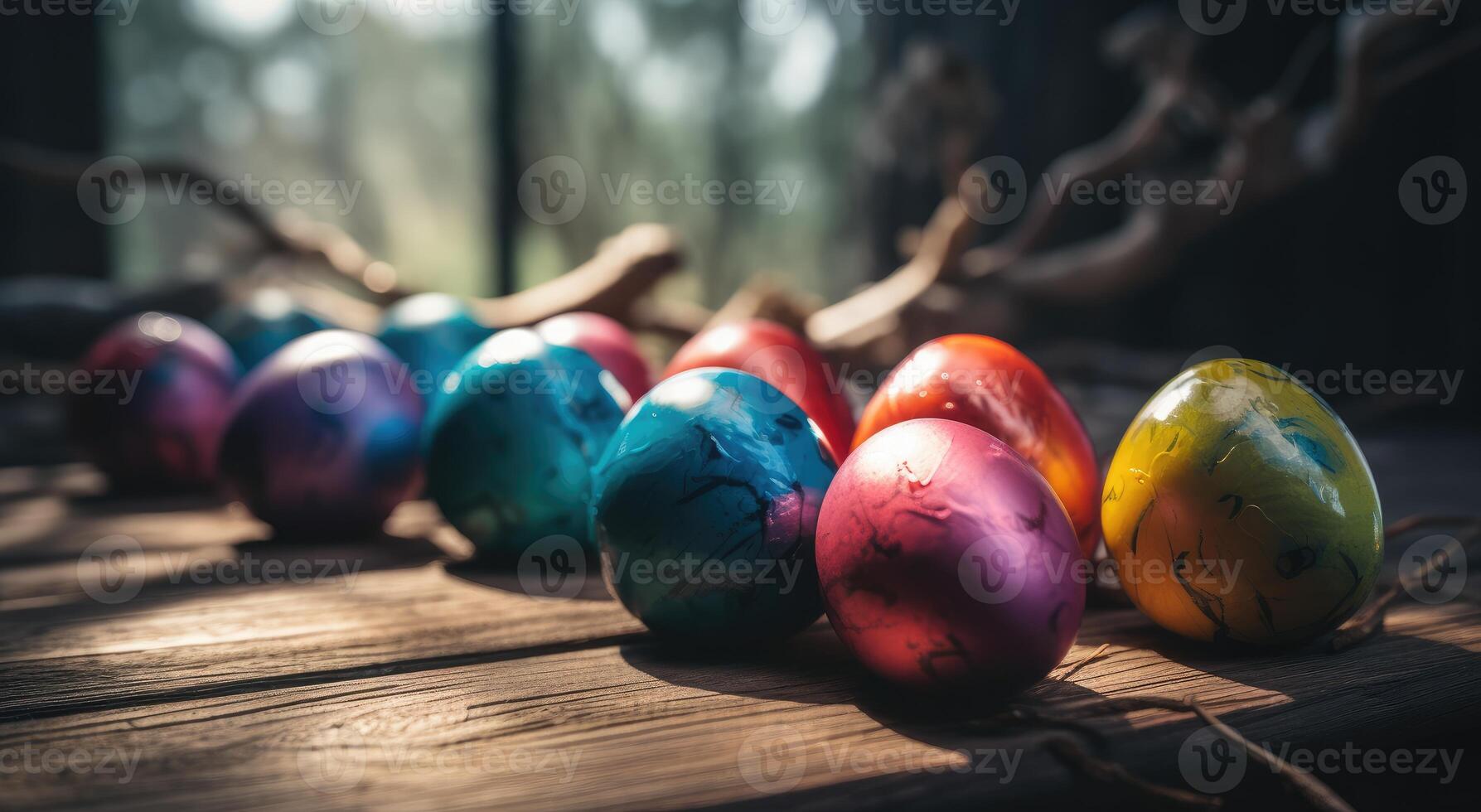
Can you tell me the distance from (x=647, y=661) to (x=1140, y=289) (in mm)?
3898

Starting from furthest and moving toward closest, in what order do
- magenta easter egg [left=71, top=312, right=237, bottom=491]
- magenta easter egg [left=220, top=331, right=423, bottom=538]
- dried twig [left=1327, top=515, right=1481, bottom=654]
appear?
magenta easter egg [left=71, top=312, right=237, bottom=491], magenta easter egg [left=220, top=331, right=423, bottom=538], dried twig [left=1327, top=515, right=1481, bottom=654]

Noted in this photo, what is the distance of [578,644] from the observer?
4.72ft

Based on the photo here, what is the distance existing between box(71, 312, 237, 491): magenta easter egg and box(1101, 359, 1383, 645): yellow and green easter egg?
231cm

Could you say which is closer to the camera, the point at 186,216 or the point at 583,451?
the point at 583,451

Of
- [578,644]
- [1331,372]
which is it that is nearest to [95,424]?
[578,644]

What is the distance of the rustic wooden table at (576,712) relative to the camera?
97 centimetres

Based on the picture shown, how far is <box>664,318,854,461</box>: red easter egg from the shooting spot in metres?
1.87

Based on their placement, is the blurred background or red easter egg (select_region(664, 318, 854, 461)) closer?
red easter egg (select_region(664, 318, 854, 461))

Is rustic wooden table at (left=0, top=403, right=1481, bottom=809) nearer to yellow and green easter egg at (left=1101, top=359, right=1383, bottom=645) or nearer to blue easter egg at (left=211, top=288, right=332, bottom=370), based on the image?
yellow and green easter egg at (left=1101, top=359, right=1383, bottom=645)

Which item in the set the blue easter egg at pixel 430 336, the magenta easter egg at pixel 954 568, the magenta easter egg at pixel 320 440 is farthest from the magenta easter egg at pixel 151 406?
the magenta easter egg at pixel 954 568

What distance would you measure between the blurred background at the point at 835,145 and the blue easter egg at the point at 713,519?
2.18 m

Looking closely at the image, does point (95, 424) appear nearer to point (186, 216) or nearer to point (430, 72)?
point (186, 216)

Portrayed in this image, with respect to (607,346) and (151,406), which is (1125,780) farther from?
(151,406)

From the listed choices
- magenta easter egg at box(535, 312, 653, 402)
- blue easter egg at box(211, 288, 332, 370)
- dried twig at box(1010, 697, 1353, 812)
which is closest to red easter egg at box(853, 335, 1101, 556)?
dried twig at box(1010, 697, 1353, 812)
